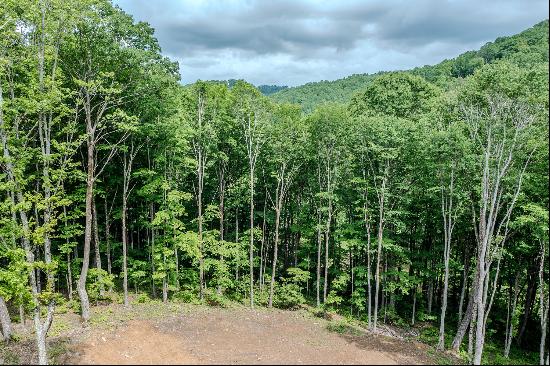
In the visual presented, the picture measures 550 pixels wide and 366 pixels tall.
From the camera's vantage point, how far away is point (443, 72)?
60.7 metres

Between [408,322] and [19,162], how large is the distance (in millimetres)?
21683

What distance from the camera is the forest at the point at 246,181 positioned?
15047mm

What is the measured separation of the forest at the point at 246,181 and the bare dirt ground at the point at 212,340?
121cm

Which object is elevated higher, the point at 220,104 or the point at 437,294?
the point at 220,104

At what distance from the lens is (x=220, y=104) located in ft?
73.3

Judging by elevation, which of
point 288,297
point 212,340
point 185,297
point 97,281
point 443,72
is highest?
point 443,72

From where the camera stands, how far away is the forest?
49.4 feet

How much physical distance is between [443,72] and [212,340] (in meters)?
57.1

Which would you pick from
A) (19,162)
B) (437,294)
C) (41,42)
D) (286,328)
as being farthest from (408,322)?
(41,42)

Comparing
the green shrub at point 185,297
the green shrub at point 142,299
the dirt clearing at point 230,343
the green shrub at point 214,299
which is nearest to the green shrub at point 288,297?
the dirt clearing at point 230,343

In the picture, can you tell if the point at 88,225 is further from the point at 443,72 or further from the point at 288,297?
the point at 443,72

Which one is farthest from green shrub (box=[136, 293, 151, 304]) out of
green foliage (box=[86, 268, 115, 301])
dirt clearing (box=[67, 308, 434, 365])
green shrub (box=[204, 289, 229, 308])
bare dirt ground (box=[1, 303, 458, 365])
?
green shrub (box=[204, 289, 229, 308])

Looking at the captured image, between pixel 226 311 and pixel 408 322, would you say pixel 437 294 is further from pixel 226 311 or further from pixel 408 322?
pixel 226 311

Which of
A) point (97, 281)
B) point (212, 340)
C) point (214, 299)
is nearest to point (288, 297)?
point (214, 299)
